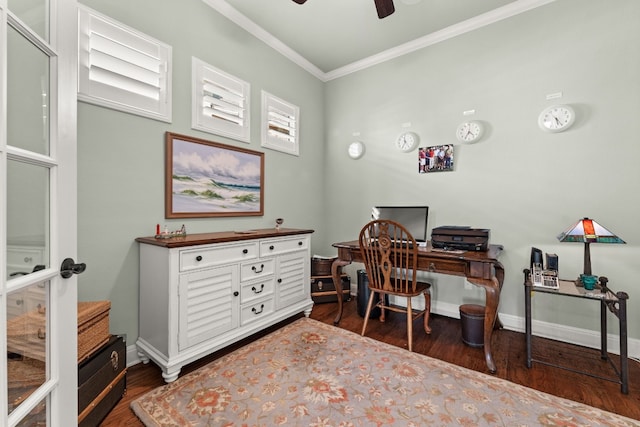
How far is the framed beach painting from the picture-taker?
2.24m

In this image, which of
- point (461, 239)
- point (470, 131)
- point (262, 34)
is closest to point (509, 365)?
point (461, 239)

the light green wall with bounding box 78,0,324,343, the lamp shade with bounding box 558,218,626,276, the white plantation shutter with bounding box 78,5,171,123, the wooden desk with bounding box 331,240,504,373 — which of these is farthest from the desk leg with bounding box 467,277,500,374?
the white plantation shutter with bounding box 78,5,171,123

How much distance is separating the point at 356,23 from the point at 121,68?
7.15 feet

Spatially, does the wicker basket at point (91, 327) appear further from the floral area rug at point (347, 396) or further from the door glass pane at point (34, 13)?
the door glass pane at point (34, 13)

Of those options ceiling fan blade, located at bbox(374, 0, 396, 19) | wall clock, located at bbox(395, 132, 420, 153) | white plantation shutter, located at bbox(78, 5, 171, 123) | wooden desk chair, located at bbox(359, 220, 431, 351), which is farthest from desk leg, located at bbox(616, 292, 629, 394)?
white plantation shutter, located at bbox(78, 5, 171, 123)

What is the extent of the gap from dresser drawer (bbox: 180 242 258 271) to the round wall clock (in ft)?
8.95

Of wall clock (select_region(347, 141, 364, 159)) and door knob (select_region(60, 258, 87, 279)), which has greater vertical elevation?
wall clock (select_region(347, 141, 364, 159))

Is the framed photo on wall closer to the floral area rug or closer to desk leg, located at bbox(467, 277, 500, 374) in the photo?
desk leg, located at bbox(467, 277, 500, 374)

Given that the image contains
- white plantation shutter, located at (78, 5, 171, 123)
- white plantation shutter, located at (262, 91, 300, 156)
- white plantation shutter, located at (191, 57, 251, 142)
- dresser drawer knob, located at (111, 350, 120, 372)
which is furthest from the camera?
white plantation shutter, located at (262, 91, 300, 156)

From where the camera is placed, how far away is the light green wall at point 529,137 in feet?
7.11

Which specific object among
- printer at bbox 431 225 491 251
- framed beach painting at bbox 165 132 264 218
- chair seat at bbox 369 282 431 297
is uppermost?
framed beach painting at bbox 165 132 264 218

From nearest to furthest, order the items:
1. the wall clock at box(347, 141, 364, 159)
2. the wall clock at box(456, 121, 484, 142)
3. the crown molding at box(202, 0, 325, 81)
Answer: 1. the crown molding at box(202, 0, 325, 81)
2. the wall clock at box(456, 121, 484, 142)
3. the wall clock at box(347, 141, 364, 159)

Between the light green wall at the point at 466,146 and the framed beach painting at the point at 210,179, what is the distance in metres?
0.08

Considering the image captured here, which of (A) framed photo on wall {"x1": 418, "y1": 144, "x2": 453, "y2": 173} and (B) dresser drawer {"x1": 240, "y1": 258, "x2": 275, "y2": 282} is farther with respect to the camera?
(A) framed photo on wall {"x1": 418, "y1": 144, "x2": 453, "y2": 173}
